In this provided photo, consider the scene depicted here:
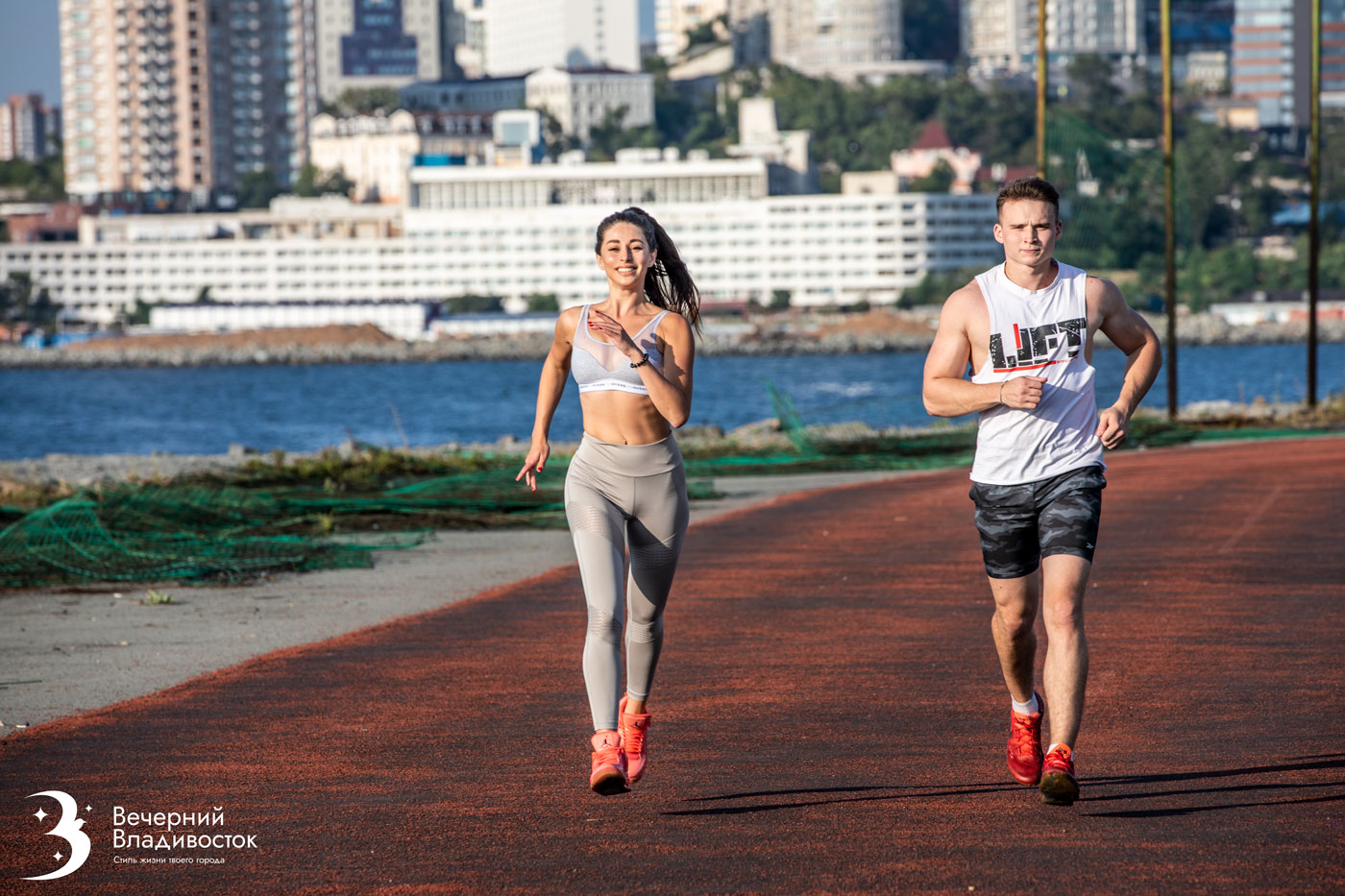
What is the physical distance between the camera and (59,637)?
420 inches

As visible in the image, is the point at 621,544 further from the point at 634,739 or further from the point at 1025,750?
the point at 1025,750

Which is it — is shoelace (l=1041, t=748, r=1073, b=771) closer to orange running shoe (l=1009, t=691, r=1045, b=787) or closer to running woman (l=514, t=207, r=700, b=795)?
orange running shoe (l=1009, t=691, r=1045, b=787)

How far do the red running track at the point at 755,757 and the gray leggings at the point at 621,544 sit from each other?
1.44ft

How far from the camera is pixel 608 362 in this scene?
20.6 ft

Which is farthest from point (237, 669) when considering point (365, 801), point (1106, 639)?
point (1106, 639)

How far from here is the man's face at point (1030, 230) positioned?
6.00 meters

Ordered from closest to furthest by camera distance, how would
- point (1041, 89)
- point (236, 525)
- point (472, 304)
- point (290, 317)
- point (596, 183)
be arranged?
point (236, 525), point (1041, 89), point (290, 317), point (472, 304), point (596, 183)

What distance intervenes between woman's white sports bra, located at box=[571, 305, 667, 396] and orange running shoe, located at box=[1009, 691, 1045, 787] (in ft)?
5.38

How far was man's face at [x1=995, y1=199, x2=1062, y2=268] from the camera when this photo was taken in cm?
600

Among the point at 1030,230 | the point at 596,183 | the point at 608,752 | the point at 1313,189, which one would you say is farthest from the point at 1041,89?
the point at 596,183

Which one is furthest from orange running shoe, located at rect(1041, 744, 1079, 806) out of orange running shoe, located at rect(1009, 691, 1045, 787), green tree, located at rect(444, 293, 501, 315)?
green tree, located at rect(444, 293, 501, 315)

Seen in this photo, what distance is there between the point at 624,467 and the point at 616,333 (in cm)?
46

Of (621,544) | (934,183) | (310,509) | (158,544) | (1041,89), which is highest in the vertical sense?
(934,183)

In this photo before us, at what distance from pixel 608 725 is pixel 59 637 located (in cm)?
556
